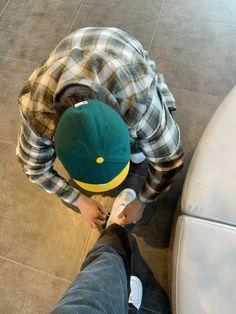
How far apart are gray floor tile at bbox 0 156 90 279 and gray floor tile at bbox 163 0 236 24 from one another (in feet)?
3.26

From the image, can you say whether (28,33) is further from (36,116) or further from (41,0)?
(36,116)

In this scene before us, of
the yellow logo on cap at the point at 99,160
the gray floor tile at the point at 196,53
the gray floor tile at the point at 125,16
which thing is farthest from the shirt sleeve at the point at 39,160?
the gray floor tile at the point at 125,16

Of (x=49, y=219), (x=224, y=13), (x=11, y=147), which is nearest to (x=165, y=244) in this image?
(x=49, y=219)

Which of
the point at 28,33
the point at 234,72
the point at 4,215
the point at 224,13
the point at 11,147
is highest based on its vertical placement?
the point at 224,13

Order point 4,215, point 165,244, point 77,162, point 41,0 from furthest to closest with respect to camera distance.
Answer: point 41,0 < point 4,215 < point 165,244 < point 77,162

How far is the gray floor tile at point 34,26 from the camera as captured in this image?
5.10ft

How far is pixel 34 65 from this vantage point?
152 cm

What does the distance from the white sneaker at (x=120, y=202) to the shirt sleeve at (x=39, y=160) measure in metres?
0.16

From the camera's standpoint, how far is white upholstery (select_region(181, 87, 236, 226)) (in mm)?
812

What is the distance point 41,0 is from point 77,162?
1363 millimetres

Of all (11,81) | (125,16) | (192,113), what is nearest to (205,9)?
(125,16)

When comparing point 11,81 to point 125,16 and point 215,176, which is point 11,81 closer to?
point 125,16

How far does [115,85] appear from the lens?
703mm

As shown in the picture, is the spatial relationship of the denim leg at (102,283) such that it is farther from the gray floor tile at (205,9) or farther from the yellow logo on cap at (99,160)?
the gray floor tile at (205,9)
